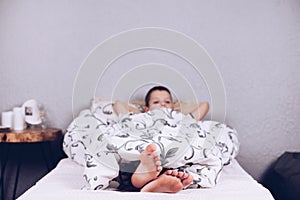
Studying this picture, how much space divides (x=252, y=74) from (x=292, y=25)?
1.35 ft

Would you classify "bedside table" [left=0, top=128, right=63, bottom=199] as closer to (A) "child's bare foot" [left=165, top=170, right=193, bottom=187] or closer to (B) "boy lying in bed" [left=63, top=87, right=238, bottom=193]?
(B) "boy lying in bed" [left=63, top=87, right=238, bottom=193]

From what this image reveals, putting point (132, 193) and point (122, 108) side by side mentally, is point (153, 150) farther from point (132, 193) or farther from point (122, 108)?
point (122, 108)

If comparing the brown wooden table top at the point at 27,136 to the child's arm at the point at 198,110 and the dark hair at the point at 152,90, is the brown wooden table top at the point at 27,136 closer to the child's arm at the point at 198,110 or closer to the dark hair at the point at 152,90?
the dark hair at the point at 152,90

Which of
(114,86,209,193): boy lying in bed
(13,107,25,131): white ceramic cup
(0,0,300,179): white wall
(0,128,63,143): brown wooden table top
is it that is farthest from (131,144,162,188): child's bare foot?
(13,107,25,131): white ceramic cup

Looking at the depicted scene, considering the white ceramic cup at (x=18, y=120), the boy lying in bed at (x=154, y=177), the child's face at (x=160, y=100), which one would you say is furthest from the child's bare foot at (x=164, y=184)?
the white ceramic cup at (x=18, y=120)

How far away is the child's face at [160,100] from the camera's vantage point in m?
2.66

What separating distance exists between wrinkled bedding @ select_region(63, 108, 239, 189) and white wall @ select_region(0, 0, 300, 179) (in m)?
0.36

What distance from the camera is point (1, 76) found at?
2.94m

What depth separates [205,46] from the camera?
2857 mm

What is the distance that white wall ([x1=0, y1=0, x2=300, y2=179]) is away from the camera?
285 cm

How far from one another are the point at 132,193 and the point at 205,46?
1.43 metres

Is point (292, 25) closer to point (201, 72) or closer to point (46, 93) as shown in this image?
point (201, 72)

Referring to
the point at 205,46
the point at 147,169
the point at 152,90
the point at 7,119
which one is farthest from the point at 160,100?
the point at 7,119

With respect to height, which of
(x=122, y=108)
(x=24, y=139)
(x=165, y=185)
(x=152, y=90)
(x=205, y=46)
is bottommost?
(x=24, y=139)
